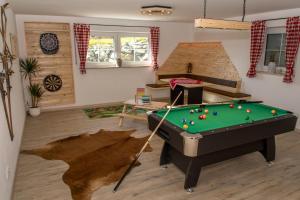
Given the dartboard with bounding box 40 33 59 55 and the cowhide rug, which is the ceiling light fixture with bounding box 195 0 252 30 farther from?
the dartboard with bounding box 40 33 59 55

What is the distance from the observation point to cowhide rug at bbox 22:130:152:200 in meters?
2.91

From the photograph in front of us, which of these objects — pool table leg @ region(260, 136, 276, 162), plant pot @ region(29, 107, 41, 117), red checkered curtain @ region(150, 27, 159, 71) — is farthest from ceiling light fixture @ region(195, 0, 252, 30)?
plant pot @ region(29, 107, 41, 117)

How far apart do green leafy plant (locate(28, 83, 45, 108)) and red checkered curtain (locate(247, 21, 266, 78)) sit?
16.6 feet

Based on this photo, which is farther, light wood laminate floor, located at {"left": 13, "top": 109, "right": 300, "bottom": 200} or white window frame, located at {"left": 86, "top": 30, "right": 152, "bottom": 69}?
white window frame, located at {"left": 86, "top": 30, "right": 152, "bottom": 69}

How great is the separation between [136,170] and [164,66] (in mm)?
4599

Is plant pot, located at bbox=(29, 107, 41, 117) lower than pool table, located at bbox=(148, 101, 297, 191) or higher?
lower

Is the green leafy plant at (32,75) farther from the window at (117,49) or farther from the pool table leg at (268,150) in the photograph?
the pool table leg at (268,150)

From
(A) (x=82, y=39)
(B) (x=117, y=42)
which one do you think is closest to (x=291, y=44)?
(B) (x=117, y=42)

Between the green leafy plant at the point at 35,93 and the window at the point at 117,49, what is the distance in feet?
4.56

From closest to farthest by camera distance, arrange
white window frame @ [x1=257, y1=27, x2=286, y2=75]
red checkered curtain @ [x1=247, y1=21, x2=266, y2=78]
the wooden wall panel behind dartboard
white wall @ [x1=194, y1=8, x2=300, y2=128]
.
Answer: white wall @ [x1=194, y1=8, x2=300, y2=128] < white window frame @ [x1=257, y1=27, x2=286, y2=75] < red checkered curtain @ [x1=247, y1=21, x2=266, y2=78] < the wooden wall panel behind dartboard

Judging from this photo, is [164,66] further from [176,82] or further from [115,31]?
[115,31]

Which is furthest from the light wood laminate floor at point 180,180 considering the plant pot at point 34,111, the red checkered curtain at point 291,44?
the plant pot at point 34,111

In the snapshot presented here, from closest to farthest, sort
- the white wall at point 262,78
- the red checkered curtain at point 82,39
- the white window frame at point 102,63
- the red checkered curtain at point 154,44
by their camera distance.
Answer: the white wall at point 262,78 → the red checkered curtain at point 82,39 → the white window frame at point 102,63 → the red checkered curtain at point 154,44

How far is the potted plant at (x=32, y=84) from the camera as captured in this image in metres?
5.30
